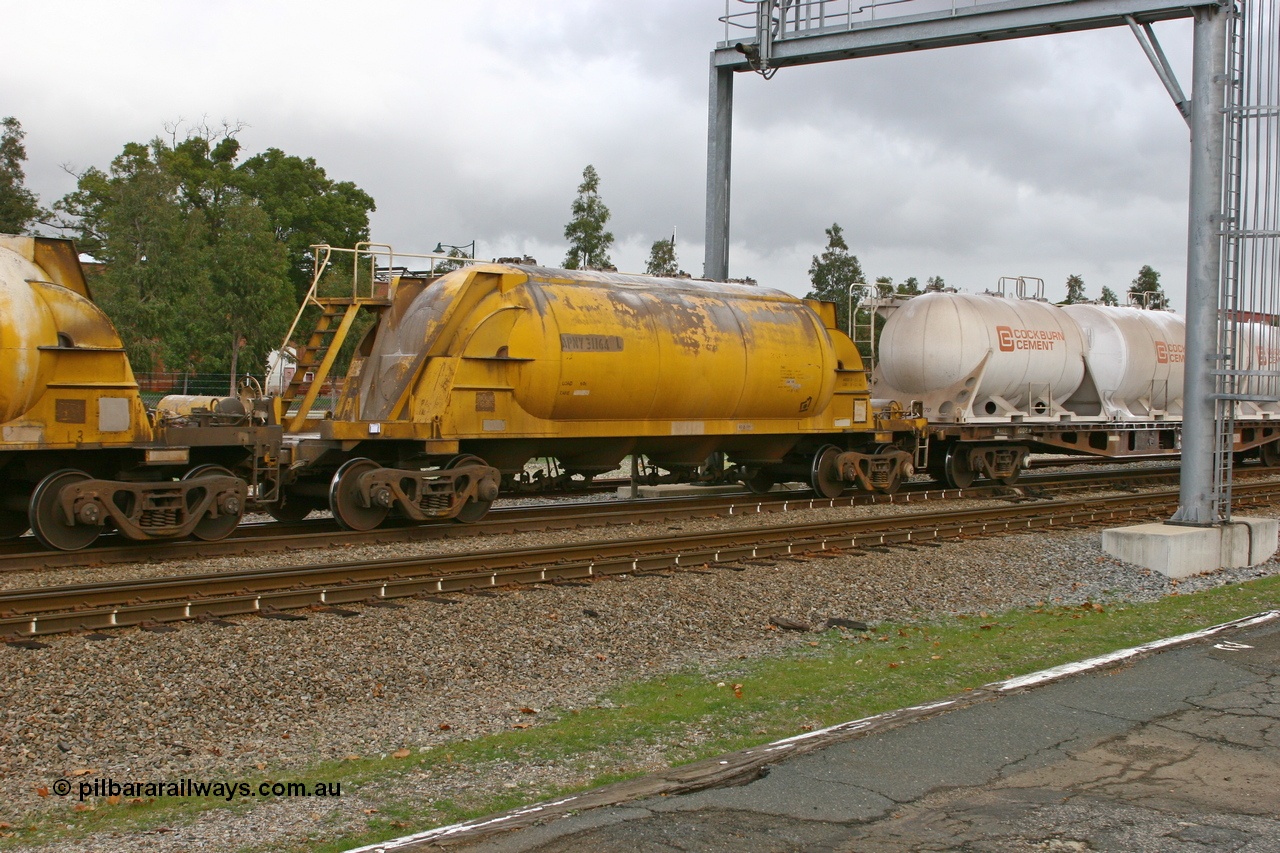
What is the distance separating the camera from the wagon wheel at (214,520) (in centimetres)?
1231

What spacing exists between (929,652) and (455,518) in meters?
7.36

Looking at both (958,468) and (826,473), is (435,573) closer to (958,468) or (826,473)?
(826,473)

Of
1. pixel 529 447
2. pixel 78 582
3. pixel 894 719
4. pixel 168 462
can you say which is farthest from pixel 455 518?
pixel 894 719

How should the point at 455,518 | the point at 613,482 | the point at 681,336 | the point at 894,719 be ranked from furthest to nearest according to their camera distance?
1. the point at 613,482
2. the point at 681,336
3. the point at 455,518
4. the point at 894,719

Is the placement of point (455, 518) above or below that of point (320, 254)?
below

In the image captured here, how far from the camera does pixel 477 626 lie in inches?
350

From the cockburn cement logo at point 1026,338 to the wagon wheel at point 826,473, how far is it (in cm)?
436

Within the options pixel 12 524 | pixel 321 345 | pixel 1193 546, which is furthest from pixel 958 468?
pixel 12 524

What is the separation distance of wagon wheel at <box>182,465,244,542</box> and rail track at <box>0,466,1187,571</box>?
0.15 m

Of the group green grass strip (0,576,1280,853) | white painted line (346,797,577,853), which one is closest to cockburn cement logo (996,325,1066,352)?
green grass strip (0,576,1280,853)

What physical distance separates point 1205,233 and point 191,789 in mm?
12181

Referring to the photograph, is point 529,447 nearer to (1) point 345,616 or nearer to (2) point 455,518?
(2) point 455,518

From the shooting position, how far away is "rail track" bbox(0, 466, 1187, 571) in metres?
11.5

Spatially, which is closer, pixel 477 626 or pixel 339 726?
pixel 339 726
